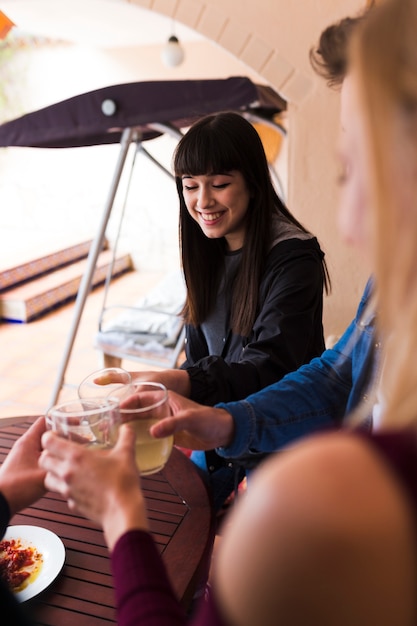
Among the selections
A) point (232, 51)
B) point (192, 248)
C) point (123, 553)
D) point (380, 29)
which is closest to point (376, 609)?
point (123, 553)

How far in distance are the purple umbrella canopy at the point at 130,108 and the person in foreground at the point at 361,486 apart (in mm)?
1894

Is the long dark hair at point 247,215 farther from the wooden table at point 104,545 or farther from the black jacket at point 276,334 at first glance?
the wooden table at point 104,545

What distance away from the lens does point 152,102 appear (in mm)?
2332

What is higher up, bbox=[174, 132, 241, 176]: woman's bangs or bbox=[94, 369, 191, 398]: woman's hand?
bbox=[174, 132, 241, 176]: woman's bangs

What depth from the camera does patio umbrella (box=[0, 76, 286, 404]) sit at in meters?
2.31

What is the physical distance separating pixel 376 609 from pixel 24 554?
0.89m

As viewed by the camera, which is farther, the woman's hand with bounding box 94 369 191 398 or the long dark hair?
the long dark hair

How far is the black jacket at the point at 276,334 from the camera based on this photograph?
4.86 feet

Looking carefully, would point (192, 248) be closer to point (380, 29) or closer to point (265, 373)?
point (265, 373)

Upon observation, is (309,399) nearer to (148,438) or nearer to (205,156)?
(148,438)

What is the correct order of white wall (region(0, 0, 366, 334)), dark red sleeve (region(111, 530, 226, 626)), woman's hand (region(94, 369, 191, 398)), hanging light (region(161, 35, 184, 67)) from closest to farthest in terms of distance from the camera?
dark red sleeve (region(111, 530, 226, 626)) → woman's hand (region(94, 369, 191, 398)) → white wall (region(0, 0, 366, 334)) → hanging light (region(161, 35, 184, 67))

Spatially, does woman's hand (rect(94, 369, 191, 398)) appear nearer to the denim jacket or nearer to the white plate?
the denim jacket

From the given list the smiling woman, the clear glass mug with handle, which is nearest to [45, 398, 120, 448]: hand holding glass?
the clear glass mug with handle

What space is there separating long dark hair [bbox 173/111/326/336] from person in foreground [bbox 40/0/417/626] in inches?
44.3
